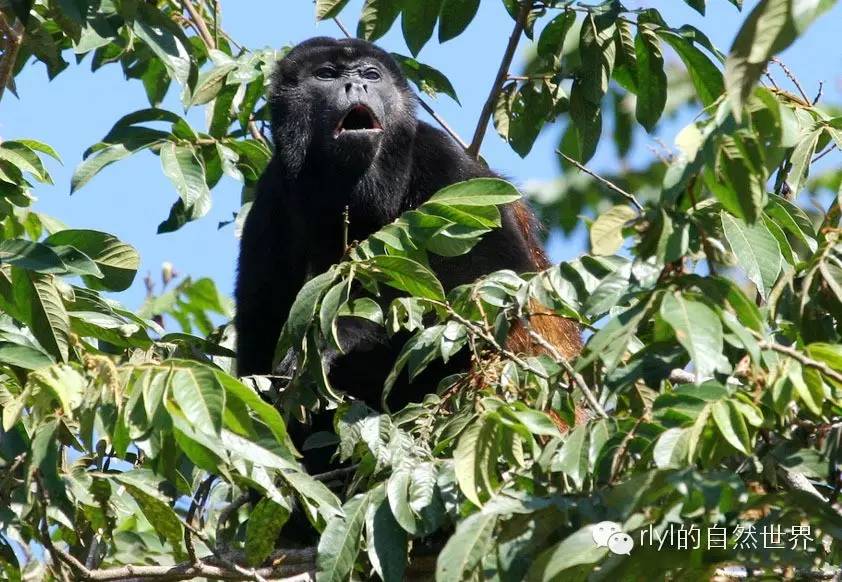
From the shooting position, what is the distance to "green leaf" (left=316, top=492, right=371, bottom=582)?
2.56 m

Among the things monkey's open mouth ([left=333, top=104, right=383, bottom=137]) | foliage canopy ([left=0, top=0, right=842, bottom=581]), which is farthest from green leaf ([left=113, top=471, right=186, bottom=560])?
monkey's open mouth ([left=333, top=104, right=383, bottom=137])

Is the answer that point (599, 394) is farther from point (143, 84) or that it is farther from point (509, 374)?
point (143, 84)

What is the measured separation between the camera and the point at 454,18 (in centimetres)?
409

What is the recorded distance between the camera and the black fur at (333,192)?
4.65 meters

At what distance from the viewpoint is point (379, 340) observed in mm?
4578

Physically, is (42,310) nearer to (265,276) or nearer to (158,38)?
(158,38)

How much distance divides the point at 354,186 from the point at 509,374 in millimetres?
2118

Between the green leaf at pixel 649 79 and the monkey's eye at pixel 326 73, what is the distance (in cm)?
142

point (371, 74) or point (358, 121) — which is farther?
point (371, 74)

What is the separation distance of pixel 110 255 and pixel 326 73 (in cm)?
203

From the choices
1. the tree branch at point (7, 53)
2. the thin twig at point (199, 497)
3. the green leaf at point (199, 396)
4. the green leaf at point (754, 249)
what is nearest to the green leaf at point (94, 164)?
the tree branch at point (7, 53)

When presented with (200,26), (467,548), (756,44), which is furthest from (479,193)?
(200,26)

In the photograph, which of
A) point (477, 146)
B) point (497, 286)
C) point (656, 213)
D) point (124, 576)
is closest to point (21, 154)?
point (124, 576)

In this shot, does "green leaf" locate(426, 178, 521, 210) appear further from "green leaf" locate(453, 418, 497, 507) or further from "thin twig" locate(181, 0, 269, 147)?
"thin twig" locate(181, 0, 269, 147)
